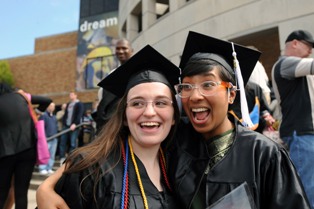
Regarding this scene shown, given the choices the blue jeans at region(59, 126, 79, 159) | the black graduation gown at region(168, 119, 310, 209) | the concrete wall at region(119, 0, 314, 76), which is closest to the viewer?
the black graduation gown at region(168, 119, 310, 209)

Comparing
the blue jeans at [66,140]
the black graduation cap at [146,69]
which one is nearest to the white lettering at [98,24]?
the blue jeans at [66,140]

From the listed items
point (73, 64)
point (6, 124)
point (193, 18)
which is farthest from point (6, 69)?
point (6, 124)

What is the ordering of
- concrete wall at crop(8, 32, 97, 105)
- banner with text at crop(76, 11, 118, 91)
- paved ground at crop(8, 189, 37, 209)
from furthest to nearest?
concrete wall at crop(8, 32, 97, 105)
banner with text at crop(76, 11, 118, 91)
paved ground at crop(8, 189, 37, 209)

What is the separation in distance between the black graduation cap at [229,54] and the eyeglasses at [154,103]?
33 cm

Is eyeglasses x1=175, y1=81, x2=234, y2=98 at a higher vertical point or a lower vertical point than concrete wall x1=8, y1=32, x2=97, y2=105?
lower

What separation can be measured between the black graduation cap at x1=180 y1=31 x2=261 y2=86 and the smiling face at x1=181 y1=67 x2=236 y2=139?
191 mm

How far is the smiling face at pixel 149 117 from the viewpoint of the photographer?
5.71 ft

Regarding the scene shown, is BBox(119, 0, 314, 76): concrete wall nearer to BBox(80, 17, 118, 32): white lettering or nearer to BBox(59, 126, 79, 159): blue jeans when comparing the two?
BBox(59, 126, 79, 159): blue jeans

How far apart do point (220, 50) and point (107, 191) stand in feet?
3.56

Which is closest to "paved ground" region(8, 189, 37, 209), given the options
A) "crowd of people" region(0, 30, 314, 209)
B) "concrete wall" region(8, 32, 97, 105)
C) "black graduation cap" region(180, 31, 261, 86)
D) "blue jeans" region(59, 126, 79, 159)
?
"blue jeans" region(59, 126, 79, 159)

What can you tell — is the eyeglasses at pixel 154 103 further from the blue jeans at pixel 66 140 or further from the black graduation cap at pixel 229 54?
the blue jeans at pixel 66 140

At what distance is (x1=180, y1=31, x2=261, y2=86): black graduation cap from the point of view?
186 cm

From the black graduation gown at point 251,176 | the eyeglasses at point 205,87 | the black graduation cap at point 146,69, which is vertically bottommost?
the black graduation gown at point 251,176

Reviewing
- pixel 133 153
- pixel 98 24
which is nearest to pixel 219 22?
pixel 133 153
